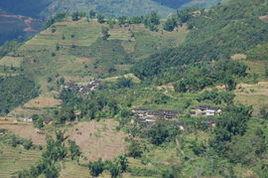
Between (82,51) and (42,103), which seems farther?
(82,51)

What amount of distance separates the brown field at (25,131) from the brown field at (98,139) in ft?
9.81

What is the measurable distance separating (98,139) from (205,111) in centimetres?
1100

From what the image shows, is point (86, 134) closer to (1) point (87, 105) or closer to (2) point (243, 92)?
(1) point (87, 105)

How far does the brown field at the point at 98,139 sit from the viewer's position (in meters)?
70.4

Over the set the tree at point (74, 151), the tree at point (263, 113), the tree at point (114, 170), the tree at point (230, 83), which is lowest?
the tree at point (114, 170)

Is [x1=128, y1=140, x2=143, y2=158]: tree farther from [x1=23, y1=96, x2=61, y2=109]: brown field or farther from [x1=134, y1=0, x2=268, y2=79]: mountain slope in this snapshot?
[x1=23, y1=96, x2=61, y2=109]: brown field

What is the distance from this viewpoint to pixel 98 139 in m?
72.3

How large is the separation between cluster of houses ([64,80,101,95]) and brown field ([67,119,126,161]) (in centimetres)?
3222

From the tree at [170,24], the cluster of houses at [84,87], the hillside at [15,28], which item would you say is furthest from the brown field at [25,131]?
the hillside at [15,28]

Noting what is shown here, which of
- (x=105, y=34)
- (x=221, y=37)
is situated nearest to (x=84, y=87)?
(x=105, y=34)

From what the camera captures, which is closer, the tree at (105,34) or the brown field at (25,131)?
the brown field at (25,131)

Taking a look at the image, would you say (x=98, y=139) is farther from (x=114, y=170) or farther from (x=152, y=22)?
(x=152, y=22)

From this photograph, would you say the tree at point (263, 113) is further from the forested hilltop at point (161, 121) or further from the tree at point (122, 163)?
the tree at point (122, 163)

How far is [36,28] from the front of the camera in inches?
7726
